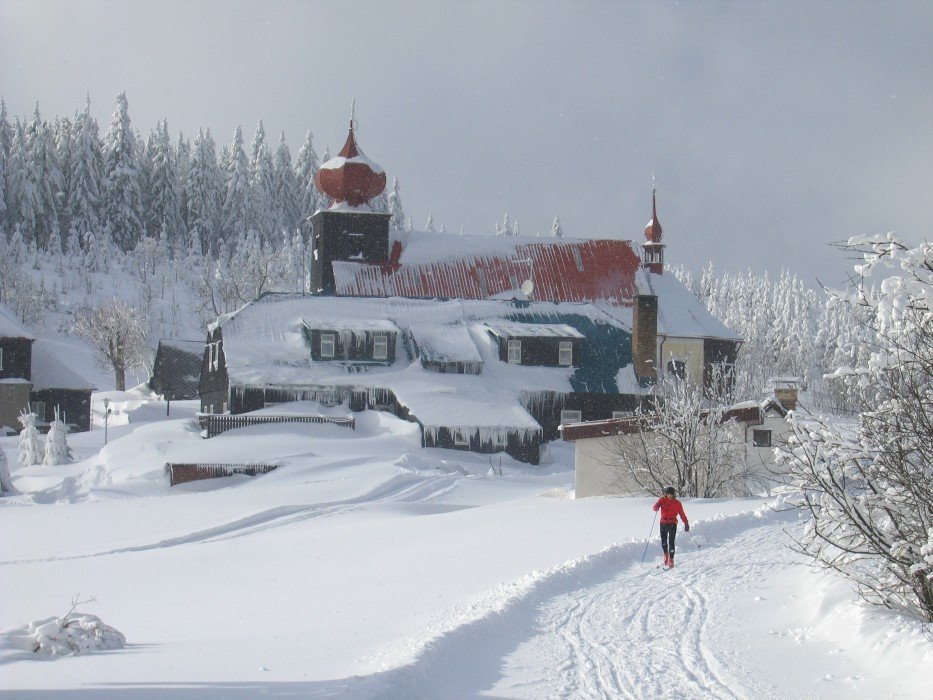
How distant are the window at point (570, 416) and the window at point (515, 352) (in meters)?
3.05

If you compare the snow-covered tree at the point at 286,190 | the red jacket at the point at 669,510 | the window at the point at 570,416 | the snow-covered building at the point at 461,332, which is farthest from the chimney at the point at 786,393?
the snow-covered tree at the point at 286,190

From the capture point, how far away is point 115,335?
75.0 meters

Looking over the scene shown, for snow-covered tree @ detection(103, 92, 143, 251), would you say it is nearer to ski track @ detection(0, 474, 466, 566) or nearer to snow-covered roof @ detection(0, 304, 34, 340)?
snow-covered roof @ detection(0, 304, 34, 340)

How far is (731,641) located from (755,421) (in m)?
19.4

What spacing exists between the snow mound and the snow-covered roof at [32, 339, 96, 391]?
1968 inches

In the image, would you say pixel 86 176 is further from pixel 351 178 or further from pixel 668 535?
pixel 668 535

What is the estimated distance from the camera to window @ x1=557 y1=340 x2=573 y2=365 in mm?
45781

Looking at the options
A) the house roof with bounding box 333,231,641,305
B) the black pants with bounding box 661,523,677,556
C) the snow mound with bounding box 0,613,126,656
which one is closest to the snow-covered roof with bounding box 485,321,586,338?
the house roof with bounding box 333,231,641,305

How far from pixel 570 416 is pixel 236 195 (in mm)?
76954

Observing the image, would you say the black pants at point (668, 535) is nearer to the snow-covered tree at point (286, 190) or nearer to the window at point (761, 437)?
the window at point (761, 437)

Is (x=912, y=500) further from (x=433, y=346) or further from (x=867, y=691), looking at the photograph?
(x=433, y=346)

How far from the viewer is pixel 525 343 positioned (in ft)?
149

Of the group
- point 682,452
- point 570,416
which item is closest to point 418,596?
point 682,452

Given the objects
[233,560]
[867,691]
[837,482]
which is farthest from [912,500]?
[233,560]
